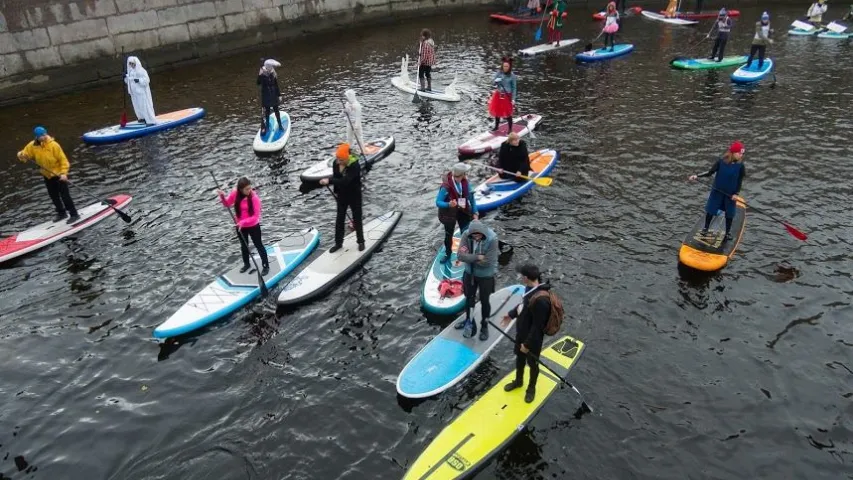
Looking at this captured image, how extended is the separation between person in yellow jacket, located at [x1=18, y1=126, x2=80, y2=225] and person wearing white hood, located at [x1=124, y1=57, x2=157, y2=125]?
6.84 meters

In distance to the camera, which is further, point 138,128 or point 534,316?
point 138,128

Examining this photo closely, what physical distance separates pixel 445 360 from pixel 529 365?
1641 millimetres

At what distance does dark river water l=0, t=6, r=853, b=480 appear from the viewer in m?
8.60

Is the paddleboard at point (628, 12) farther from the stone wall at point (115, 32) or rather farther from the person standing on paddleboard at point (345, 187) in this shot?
the person standing on paddleboard at point (345, 187)

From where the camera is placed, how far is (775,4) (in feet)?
134

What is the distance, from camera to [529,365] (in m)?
8.87

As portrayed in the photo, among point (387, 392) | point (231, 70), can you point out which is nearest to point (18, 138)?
point (231, 70)

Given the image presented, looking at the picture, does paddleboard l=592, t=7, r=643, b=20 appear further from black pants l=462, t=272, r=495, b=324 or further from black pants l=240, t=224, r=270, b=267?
black pants l=462, t=272, r=495, b=324

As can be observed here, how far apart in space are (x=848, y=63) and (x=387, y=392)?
3000cm

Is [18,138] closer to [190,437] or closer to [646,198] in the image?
[190,437]

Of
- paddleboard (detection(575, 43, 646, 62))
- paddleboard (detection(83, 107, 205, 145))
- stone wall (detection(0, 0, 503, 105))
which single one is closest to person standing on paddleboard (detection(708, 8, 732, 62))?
paddleboard (detection(575, 43, 646, 62))

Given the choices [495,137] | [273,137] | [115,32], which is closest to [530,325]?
[495,137]

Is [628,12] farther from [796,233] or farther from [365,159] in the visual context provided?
[365,159]

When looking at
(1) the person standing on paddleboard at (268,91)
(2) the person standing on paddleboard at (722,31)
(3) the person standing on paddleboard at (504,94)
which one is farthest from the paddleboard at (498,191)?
(2) the person standing on paddleboard at (722,31)
